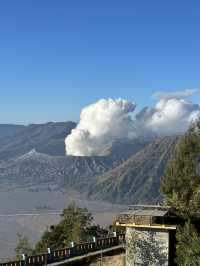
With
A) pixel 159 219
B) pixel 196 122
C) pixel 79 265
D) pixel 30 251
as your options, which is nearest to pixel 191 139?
pixel 196 122

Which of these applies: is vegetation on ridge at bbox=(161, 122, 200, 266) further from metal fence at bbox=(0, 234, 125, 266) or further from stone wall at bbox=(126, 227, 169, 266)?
metal fence at bbox=(0, 234, 125, 266)

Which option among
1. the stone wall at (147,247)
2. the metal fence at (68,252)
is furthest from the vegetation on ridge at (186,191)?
the metal fence at (68,252)

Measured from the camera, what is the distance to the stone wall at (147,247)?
51125mm

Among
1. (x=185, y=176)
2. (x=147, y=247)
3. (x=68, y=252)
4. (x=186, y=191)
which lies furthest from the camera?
(x=185, y=176)

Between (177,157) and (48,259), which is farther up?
(177,157)

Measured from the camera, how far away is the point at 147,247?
51.7 metres

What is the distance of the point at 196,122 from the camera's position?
69.5m

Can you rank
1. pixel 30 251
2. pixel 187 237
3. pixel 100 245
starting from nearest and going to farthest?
pixel 187 237, pixel 100 245, pixel 30 251

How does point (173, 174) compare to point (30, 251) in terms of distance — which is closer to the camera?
point (173, 174)

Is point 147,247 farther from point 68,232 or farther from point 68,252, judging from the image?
point 68,232

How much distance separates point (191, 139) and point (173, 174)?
5543mm

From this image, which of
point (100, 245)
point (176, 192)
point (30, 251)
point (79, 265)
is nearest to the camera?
point (79, 265)

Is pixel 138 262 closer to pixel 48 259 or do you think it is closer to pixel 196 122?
pixel 48 259

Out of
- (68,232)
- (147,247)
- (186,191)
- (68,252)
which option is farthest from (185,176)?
(68,232)
